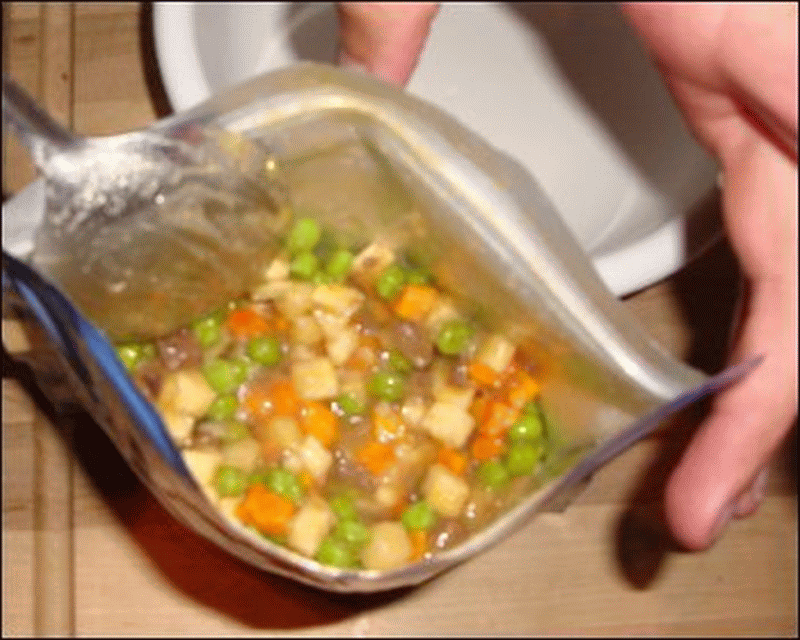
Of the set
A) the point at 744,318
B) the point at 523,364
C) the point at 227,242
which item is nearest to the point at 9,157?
the point at 227,242

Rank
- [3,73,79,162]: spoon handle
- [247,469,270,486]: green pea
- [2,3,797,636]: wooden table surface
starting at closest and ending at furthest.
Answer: [3,73,79,162]: spoon handle → [247,469,270,486]: green pea → [2,3,797,636]: wooden table surface

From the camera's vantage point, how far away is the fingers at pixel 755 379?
2.48 ft

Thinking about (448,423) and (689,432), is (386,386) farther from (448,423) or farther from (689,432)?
(689,432)

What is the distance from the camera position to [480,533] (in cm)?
Answer: 67

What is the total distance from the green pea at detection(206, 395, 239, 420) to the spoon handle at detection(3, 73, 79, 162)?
178 millimetres

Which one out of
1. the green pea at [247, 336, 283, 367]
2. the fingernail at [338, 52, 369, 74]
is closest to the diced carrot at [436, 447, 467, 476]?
the green pea at [247, 336, 283, 367]

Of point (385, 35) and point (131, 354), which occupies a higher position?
point (385, 35)

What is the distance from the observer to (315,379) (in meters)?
0.81

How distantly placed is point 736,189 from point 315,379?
0.82 feet

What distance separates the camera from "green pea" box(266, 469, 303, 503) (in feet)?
2.54

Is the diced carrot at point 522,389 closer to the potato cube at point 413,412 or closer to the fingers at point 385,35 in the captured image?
the potato cube at point 413,412

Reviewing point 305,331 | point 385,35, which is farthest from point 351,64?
point 305,331

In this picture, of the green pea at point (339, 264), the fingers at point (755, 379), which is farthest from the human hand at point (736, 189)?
the green pea at point (339, 264)

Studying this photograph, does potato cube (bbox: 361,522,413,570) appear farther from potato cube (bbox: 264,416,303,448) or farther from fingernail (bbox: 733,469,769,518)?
fingernail (bbox: 733,469,769,518)
